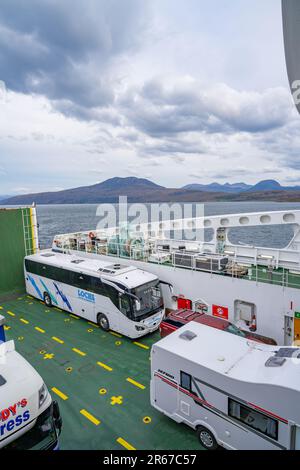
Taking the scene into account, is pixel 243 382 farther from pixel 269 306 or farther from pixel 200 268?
pixel 200 268

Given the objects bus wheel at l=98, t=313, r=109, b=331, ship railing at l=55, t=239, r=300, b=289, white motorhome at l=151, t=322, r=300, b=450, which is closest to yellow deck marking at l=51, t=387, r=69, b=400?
white motorhome at l=151, t=322, r=300, b=450

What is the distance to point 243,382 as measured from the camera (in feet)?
19.1

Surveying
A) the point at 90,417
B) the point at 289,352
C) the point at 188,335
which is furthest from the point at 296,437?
the point at 90,417

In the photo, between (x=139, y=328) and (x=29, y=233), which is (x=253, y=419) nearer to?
(x=139, y=328)

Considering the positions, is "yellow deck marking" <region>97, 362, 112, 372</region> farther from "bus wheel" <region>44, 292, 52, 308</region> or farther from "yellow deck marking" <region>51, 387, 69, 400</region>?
"bus wheel" <region>44, 292, 52, 308</region>

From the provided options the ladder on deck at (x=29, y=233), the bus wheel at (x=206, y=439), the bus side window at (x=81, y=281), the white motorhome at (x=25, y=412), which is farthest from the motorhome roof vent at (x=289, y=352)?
the ladder on deck at (x=29, y=233)

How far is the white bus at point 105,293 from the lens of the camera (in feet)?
38.7

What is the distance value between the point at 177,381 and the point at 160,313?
18.8ft

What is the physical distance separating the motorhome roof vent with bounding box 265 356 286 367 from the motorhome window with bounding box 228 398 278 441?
3.26 ft

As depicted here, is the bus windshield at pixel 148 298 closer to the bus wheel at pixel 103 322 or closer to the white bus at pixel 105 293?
the white bus at pixel 105 293

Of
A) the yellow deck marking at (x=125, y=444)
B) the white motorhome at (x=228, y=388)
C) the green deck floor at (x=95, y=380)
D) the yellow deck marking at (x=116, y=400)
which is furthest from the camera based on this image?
the yellow deck marking at (x=116, y=400)

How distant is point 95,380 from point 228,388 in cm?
538
